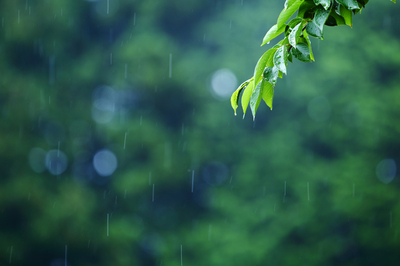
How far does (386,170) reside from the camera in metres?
5.97

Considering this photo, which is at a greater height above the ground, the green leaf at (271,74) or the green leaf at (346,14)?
the green leaf at (346,14)

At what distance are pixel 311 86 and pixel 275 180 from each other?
4.94 ft

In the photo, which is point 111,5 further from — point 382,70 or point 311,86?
point 382,70

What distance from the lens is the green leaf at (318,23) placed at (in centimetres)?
73

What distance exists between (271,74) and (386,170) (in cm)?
583

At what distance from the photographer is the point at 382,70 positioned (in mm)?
6121

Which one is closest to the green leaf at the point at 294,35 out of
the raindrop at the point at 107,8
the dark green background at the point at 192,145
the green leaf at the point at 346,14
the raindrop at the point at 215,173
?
the green leaf at the point at 346,14

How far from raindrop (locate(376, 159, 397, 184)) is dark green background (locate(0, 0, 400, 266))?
0.10 m

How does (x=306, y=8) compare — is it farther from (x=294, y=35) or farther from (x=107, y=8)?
(x=107, y=8)

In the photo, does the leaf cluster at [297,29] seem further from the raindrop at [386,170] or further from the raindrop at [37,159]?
the raindrop at [37,159]

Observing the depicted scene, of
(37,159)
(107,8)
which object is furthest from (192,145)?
(107,8)

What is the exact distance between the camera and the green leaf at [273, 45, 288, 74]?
2.48 feet

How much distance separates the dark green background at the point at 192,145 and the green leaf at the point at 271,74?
5105 millimetres

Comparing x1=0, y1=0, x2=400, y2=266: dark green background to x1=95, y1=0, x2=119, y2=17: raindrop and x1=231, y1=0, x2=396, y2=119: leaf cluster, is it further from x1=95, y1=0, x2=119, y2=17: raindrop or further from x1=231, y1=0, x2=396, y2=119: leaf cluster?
x1=231, y1=0, x2=396, y2=119: leaf cluster
